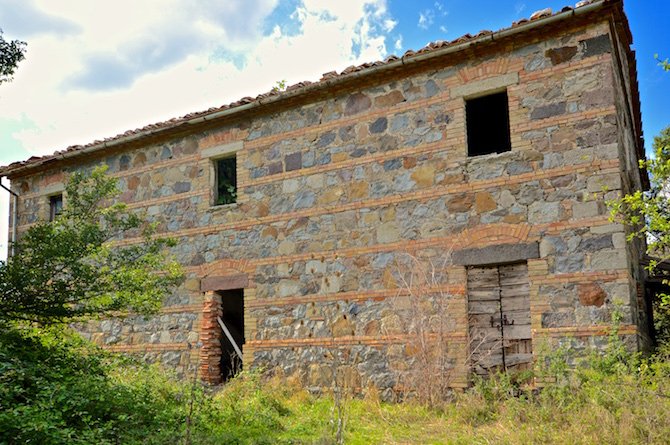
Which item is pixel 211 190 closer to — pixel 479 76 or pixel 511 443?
pixel 479 76

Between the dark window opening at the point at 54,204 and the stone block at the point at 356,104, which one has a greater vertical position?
the stone block at the point at 356,104

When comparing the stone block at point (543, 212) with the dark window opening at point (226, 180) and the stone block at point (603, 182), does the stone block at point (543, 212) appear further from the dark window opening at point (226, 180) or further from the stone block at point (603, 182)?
the dark window opening at point (226, 180)

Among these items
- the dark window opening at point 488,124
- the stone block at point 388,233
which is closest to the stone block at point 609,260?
the dark window opening at point 488,124

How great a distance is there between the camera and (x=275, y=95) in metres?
11.3

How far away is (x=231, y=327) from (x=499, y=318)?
5.66 m

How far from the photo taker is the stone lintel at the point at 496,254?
349 inches

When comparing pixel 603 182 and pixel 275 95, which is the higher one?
pixel 275 95

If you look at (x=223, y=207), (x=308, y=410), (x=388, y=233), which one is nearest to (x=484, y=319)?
(x=388, y=233)

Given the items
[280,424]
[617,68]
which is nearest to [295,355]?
[280,424]

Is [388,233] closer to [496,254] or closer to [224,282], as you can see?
[496,254]

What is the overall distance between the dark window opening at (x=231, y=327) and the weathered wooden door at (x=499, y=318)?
4.73m

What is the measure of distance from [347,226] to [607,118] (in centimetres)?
426

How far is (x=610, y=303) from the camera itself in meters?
8.28

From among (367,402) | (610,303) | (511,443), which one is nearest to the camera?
(511,443)
